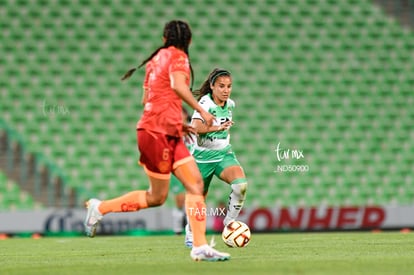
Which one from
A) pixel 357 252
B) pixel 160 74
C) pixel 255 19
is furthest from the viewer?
pixel 255 19

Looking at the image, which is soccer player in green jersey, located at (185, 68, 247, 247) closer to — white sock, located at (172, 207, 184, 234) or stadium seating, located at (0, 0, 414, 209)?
white sock, located at (172, 207, 184, 234)

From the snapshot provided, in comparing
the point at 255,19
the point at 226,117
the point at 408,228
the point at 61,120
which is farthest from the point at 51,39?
the point at 226,117

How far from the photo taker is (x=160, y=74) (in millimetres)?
7770

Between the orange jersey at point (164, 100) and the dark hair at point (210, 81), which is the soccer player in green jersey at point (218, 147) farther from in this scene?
the orange jersey at point (164, 100)

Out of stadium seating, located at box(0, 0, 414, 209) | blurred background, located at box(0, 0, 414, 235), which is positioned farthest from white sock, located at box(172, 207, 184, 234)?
stadium seating, located at box(0, 0, 414, 209)

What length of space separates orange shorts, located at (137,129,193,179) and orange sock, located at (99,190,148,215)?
0.40 m

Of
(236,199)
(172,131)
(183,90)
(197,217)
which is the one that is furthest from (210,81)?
(197,217)

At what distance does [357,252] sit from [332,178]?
968cm

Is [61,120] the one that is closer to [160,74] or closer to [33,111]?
[33,111]

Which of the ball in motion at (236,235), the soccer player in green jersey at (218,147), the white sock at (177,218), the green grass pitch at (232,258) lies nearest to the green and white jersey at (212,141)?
the soccer player in green jersey at (218,147)

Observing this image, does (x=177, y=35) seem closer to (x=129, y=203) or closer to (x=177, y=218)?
(x=129, y=203)

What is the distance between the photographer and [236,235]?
983 centimetres

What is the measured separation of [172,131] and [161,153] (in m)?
0.21

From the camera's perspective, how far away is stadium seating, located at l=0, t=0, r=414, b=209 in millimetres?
18062
